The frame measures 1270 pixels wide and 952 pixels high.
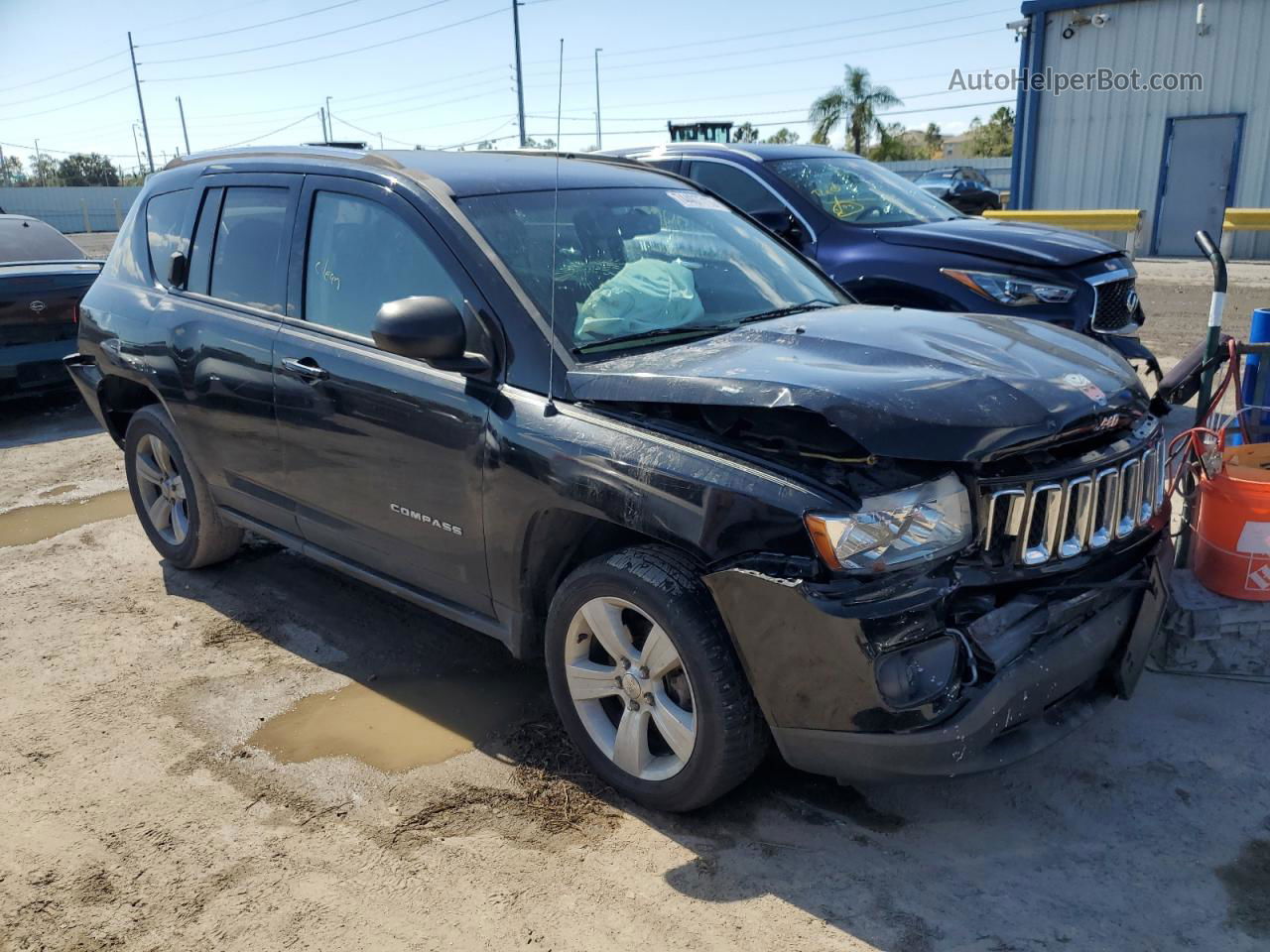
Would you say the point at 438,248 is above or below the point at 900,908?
above

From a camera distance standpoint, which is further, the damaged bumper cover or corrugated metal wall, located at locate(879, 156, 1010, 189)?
corrugated metal wall, located at locate(879, 156, 1010, 189)

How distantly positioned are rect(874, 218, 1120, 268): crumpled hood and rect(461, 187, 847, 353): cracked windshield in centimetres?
255

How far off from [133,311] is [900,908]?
416 cm

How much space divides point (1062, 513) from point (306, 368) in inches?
103

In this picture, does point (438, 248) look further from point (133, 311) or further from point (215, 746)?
point (133, 311)

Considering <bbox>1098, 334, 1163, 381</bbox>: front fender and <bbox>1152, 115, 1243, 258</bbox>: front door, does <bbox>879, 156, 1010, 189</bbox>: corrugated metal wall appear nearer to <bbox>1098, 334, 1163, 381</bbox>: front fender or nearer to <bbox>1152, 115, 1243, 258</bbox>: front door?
<bbox>1152, 115, 1243, 258</bbox>: front door

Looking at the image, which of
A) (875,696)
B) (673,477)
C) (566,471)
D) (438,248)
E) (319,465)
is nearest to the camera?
(875,696)

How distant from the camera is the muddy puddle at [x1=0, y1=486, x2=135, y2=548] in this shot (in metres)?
5.77

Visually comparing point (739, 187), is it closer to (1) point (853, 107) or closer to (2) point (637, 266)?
(2) point (637, 266)

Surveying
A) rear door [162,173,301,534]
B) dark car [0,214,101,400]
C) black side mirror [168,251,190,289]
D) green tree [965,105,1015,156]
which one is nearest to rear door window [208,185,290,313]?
rear door [162,173,301,534]

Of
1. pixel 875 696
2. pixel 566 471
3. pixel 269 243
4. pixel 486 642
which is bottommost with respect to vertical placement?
pixel 486 642

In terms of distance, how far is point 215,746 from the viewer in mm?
3537

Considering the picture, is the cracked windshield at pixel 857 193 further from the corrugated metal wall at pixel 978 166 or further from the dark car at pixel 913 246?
the corrugated metal wall at pixel 978 166

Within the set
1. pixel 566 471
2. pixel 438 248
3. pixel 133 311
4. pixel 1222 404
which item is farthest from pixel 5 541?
pixel 1222 404
